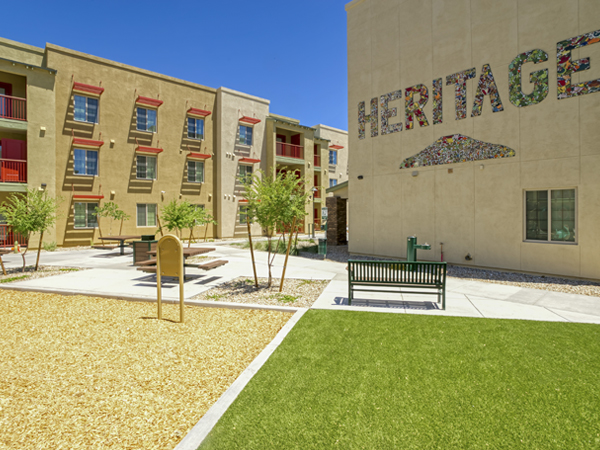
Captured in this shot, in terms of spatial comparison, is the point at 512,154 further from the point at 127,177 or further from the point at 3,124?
the point at 3,124

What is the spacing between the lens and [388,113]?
13211mm

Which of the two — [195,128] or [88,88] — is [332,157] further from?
[88,88]

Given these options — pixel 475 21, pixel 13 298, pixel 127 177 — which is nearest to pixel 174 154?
pixel 127 177

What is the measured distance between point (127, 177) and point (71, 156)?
10.4 feet

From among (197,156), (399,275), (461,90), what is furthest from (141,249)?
(197,156)

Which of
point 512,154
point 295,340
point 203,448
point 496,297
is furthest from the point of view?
point 512,154

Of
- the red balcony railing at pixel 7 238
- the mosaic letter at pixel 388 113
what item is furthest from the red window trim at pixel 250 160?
the red balcony railing at pixel 7 238

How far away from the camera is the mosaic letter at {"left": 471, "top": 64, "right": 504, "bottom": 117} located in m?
10.5

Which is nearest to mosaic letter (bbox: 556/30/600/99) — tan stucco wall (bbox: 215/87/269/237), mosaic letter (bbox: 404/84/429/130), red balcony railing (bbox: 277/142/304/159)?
mosaic letter (bbox: 404/84/429/130)

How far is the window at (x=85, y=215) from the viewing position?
19750 mm

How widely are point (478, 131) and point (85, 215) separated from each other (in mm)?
21504

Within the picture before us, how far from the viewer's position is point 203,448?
8.74ft

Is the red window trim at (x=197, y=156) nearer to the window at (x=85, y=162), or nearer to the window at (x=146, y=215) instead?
the window at (x=146, y=215)

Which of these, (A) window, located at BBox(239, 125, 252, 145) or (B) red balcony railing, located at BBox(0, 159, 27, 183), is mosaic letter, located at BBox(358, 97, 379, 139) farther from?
(B) red balcony railing, located at BBox(0, 159, 27, 183)
